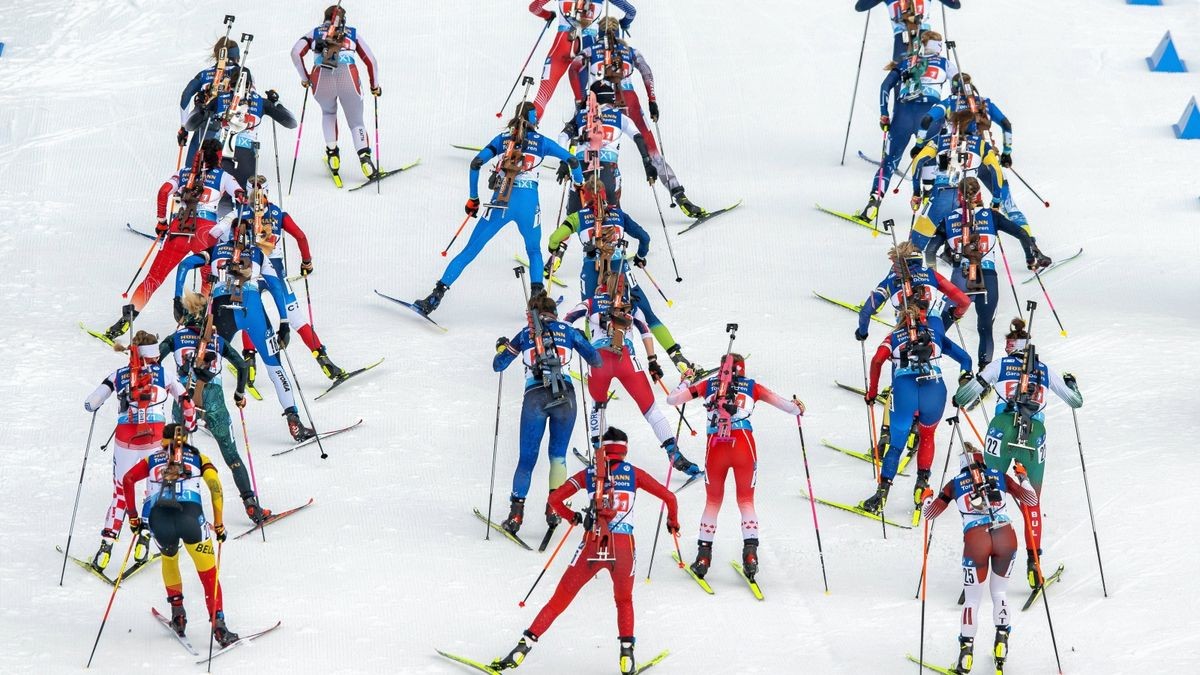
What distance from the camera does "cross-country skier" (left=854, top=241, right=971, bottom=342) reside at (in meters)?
16.2

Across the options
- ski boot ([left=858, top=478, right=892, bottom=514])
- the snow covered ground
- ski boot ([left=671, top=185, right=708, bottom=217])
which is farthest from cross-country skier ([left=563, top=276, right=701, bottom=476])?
ski boot ([left=671, top=185, right=708, bottom=217])

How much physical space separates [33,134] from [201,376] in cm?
755

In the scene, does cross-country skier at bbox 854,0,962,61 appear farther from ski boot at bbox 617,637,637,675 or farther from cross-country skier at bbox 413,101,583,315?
ski boot at bbox 617,637,637,675

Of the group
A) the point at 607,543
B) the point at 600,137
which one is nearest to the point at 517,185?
the point at 600,137

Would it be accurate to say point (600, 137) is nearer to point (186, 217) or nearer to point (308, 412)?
point (186, 217)

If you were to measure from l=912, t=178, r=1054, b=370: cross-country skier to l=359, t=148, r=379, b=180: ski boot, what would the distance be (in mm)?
5911

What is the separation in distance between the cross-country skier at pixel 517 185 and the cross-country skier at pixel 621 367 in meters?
1.77

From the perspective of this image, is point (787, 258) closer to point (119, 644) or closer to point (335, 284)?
point (335, 284)

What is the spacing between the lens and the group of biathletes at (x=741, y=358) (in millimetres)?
13734

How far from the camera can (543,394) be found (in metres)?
15.3

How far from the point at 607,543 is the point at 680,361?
3.68 meters

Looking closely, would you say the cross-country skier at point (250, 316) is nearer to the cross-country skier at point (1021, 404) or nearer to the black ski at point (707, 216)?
the black ski at point (707, 216)

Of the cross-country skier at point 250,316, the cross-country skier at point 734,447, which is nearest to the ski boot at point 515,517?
the cross-country skier at point 734,447

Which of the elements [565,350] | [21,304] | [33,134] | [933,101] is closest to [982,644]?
[565,350]
